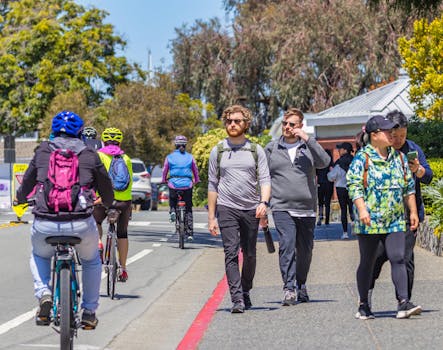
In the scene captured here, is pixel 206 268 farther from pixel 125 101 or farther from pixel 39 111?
pixel 39 111

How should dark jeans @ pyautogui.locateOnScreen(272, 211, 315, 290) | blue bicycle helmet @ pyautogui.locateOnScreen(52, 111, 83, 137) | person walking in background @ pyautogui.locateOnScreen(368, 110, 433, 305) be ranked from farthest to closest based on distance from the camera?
1. dark jeans @ pyautogui.locateOnScreen(272, 211, 315, 290)
2. person walking in background @ pyautogui.locateOnScreen(368, 110, 433, 305)
3. blue bicycle helmet @ pyautogui.locateOnScreen(52, 111, 83, 137)

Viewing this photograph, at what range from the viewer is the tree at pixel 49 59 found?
60031 mm

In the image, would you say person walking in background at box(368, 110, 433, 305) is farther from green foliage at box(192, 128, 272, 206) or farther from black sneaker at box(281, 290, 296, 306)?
green foliage at box(192, 128, 272, 206)

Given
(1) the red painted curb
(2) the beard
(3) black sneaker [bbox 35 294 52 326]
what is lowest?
(1) the red painted curb

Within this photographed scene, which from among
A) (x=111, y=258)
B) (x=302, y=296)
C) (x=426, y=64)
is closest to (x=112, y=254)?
(x=111, y=258)

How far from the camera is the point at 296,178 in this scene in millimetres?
11195

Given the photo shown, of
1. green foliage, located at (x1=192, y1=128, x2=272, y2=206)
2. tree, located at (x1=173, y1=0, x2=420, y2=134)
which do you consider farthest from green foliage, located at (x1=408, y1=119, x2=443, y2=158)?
tree, located at (x1=173, y1=0, x2=420, y2=134)

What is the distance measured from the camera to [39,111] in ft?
198

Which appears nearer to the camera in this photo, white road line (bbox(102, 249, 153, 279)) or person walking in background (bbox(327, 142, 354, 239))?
white road line (bbox(102, 249, 153, 279))

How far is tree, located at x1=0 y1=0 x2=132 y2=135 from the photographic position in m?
60.0

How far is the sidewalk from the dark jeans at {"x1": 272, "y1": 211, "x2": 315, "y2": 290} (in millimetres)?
299

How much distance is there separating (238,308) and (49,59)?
2012 inches

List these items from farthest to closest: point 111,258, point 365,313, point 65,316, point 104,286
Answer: point 104,286
point 111,258
point 365,313
point 65,316

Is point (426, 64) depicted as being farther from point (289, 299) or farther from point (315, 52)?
point (289, 299)
